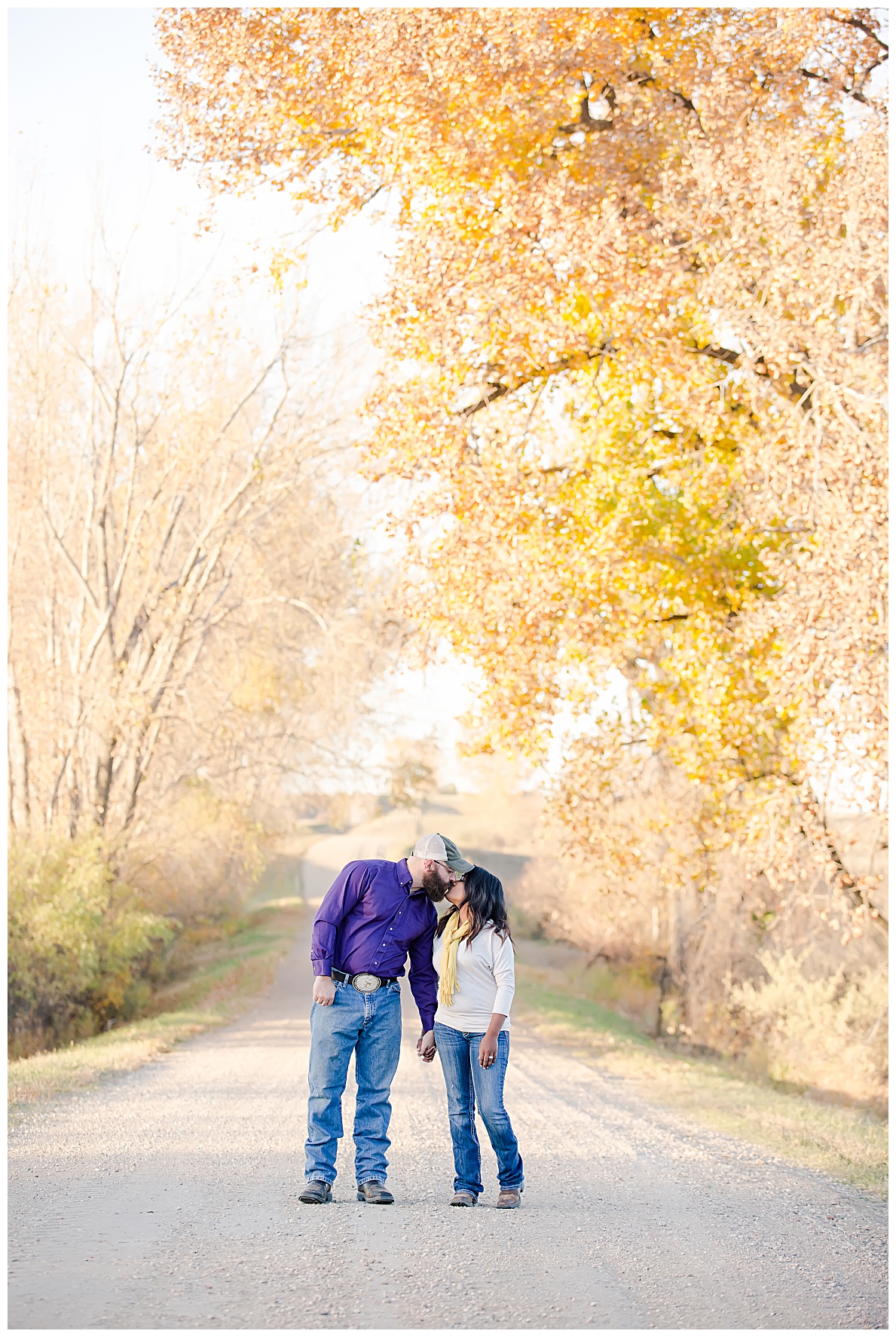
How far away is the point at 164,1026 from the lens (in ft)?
51.0

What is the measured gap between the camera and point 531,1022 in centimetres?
1884

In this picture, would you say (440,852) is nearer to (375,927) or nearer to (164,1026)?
(375,927)

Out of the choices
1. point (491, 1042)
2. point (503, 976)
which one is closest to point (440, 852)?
point (503, 976)

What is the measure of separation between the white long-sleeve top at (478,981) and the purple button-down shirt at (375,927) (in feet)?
0.50

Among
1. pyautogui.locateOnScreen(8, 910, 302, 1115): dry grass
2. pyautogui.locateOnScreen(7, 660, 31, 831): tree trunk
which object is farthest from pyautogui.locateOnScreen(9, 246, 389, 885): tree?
pyautogui.locateOnScreen(8, 910, 302, 1115): dry grass

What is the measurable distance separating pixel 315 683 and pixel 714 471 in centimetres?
1363

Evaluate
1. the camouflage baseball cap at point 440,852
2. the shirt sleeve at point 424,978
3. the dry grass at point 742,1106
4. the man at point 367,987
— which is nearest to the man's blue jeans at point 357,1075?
the man at point 367,987

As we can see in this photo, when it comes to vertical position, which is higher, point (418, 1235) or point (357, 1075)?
point (357, 1075)

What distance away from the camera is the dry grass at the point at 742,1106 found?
26.1ft

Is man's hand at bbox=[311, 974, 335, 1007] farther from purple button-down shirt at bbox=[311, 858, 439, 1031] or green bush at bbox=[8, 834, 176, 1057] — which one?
green bush at bbox=[8, 834, 176, 1057]

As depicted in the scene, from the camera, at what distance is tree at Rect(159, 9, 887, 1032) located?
8445 millimetres

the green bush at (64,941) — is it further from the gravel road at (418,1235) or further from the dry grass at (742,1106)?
the gravel road at (418,1235)

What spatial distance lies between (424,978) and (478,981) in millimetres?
287

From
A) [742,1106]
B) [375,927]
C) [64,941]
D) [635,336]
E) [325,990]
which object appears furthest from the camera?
[64,941]
